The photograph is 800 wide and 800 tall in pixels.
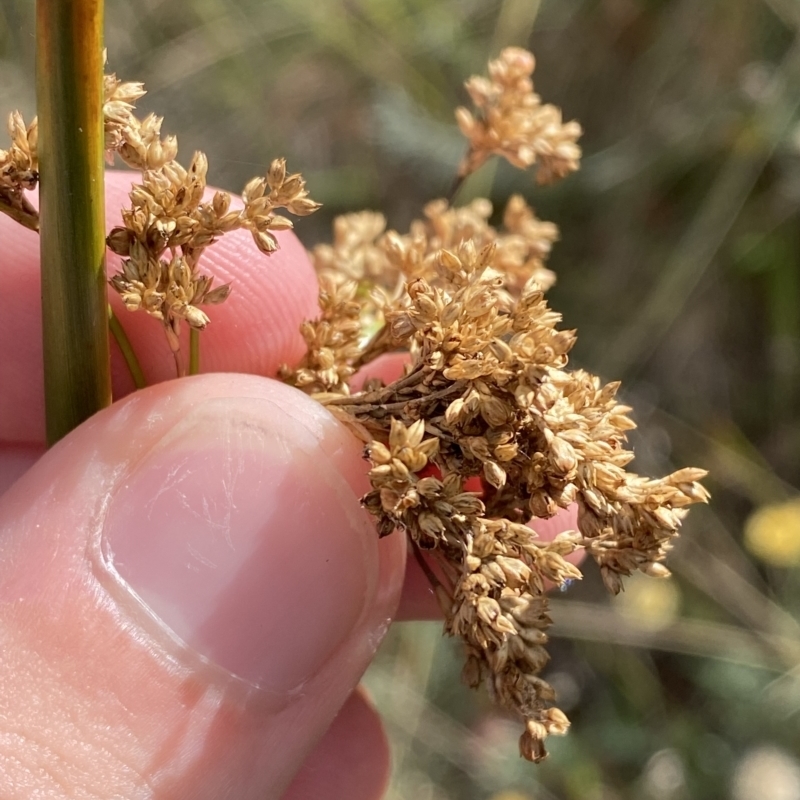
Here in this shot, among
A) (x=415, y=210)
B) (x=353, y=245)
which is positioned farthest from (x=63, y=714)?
(x=415, y=210)

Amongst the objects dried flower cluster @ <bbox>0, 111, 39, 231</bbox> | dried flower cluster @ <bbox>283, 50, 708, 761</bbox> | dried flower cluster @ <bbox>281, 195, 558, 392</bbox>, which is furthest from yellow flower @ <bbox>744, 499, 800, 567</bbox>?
dried flower cluster @ <bbox>0, 111, 39, 231</bbox>

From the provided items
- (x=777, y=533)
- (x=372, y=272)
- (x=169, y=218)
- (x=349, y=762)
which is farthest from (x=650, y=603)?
(x=169, y=218)

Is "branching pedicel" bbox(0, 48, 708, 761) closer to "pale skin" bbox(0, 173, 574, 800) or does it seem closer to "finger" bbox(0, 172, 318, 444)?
"pale skin" bbox(0, 173, 574, 800)

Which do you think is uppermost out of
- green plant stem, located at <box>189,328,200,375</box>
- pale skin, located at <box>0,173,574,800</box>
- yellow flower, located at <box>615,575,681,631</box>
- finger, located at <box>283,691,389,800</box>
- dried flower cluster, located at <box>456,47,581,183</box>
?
dried flower cluster, located at <box>456,47,581,183</box>

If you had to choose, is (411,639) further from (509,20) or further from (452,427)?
(509,20)

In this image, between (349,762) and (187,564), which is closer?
(187,564)

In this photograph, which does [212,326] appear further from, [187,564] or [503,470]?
[503,470]
